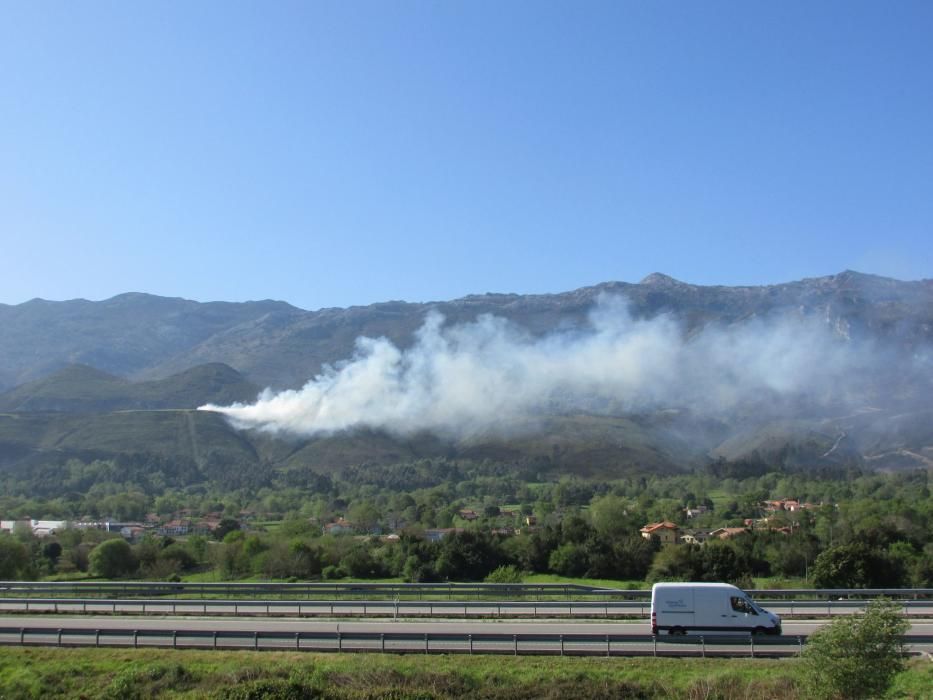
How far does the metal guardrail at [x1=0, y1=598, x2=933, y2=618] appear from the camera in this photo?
130ft

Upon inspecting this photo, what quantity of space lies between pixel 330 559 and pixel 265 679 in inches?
1797

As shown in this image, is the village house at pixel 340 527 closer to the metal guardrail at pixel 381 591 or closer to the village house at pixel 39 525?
the village house at pixel 39 525

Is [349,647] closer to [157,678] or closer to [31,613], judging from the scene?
[157,678]

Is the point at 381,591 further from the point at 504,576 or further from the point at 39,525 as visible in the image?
the point at 39,525

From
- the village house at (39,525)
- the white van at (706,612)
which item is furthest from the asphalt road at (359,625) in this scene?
the village house at (39,525)

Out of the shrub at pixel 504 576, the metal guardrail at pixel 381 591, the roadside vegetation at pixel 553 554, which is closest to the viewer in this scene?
the metal guardrail at pixel 381 591

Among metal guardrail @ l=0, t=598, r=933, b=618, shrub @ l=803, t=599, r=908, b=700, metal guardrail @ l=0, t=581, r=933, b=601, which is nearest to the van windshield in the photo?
metal guardrail @ l=0, t=598, r=933, b=618

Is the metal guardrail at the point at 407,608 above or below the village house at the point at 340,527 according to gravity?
above

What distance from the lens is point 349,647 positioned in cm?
3238

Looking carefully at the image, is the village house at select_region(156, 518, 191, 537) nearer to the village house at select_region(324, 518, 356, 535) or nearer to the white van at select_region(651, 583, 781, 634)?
the village house at select_region(324, 518, 356, 535)

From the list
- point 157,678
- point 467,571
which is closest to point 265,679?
point 157,678

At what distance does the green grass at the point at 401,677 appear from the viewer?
88.8ft

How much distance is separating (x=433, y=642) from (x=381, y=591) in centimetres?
1769

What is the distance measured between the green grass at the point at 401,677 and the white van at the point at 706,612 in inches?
151
